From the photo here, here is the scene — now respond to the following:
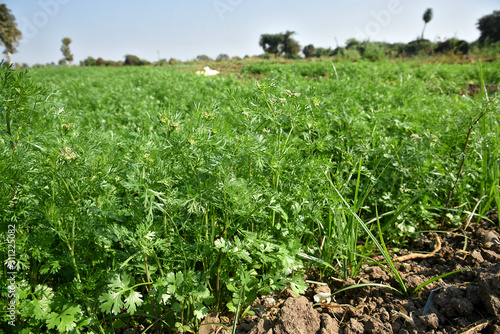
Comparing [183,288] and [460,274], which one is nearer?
[183,288]

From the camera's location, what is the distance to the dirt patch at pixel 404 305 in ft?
5.29

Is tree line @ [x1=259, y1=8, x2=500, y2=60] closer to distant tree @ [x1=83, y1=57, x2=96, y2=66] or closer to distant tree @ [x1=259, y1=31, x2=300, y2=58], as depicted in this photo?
distant tree @ [x1=259, y1=31, x2=300, y2=58]

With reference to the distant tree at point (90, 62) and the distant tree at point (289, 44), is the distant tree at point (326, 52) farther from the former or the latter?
the distant tree at point (90, 62)

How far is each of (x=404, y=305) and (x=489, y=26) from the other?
166 feet

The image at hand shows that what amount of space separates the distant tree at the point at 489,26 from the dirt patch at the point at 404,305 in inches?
1843

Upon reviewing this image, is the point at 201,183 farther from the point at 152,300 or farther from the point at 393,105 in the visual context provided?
the point at 393,105

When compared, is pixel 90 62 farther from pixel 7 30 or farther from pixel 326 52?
pixel 326 52

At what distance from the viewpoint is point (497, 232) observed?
2510 millimetres

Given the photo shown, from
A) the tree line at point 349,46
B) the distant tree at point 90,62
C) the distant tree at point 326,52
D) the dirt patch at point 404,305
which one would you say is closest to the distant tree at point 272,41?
the tree line at point 349,46

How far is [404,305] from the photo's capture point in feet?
6.00

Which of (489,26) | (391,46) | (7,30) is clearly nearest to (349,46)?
(391,46)

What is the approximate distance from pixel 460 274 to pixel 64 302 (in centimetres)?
235

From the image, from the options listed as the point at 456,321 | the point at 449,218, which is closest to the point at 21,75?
the point at 456,321

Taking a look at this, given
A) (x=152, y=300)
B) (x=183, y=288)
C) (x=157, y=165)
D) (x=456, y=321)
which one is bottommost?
(x=456, y=321)
